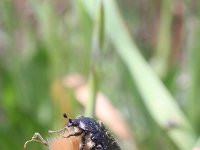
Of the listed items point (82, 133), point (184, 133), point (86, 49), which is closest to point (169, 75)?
point (86, 49)

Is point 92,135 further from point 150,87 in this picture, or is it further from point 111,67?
point 111,67

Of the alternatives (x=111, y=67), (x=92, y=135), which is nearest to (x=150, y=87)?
(x=92, y=135)

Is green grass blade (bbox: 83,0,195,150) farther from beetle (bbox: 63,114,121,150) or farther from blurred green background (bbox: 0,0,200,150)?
beetle (bbox: 63,114,121,150)

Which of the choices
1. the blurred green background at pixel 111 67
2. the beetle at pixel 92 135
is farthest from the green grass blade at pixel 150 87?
the beetle at pixel 92 135

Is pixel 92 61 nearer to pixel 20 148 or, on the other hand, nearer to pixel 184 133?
pixel 184 133

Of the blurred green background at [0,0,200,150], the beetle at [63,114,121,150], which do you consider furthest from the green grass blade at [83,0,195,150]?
the beetle at [63,114,121,150]

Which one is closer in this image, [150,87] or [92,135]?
[92,135]
